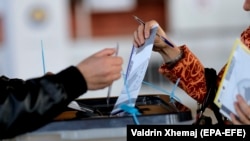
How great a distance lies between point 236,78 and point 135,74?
298 mm

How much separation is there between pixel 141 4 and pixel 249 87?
220 inches

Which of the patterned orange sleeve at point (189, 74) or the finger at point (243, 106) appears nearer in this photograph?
the finger at point (243, 106)

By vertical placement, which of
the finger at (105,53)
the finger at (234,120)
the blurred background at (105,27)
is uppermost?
the finger at (105,53)

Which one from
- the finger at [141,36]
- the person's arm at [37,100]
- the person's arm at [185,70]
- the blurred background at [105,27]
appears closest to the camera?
the person's arm at [37,100]

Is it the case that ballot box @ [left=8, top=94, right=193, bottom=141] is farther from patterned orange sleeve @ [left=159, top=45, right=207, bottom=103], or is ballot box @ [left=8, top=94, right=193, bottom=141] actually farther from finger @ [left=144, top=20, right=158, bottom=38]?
patterned orange sleeve @ [left=159, top=45, right=207, bottom=103]

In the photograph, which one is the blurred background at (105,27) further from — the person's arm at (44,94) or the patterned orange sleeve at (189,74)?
the person's arm at (44,94)

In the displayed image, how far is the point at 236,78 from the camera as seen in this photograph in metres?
1.57

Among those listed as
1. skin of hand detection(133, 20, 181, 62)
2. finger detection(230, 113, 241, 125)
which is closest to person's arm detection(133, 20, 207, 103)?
skin of hand detection(133, 20, 181, 62)

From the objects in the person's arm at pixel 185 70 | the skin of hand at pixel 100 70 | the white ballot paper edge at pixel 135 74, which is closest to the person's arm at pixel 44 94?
the skin of hand at pixel 100 70

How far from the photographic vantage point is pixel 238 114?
160cm

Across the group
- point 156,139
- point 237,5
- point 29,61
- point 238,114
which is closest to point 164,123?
point 156,139

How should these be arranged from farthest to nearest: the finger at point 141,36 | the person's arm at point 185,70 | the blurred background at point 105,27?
the blurred background at point 105,27 < the person's arm at point 185,70 < the finger at point 141,36

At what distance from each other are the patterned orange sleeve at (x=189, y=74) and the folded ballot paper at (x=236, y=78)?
0.49 m

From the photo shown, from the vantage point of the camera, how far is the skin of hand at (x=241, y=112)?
1.58 m
